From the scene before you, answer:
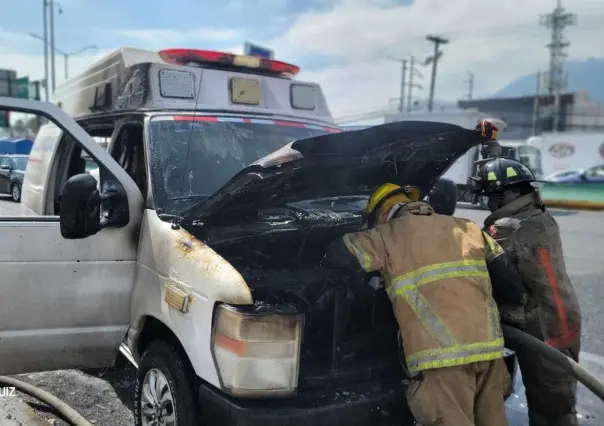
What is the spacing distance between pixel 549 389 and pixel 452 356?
103 centimetres

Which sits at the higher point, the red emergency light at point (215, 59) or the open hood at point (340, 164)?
the red emergency light at point (215, 59)

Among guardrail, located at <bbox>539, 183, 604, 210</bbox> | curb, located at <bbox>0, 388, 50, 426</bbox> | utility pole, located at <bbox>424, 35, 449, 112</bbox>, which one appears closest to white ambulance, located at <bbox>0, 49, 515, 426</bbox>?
curb, located at <bbox>0, 388, 50, 426</bbox>

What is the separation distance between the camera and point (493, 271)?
2.60m

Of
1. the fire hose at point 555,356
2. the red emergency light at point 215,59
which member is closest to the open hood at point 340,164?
the fire hose at point 555,356

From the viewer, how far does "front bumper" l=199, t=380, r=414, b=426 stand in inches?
88.9

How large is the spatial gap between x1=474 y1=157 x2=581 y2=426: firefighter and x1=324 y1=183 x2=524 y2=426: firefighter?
0.48 meters

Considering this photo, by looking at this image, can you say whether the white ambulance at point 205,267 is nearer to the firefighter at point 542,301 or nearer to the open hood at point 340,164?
→ the open hood at point 340,164

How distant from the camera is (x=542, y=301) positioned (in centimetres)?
294

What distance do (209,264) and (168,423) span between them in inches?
32.5

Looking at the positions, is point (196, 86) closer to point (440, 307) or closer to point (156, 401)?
point (156, 401)

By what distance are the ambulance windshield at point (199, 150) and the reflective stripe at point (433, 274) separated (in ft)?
4.27

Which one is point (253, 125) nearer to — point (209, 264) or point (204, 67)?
point (204, 67)

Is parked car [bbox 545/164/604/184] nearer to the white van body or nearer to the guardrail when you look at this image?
the guardrail

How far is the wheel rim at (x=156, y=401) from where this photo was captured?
2.66 metres
